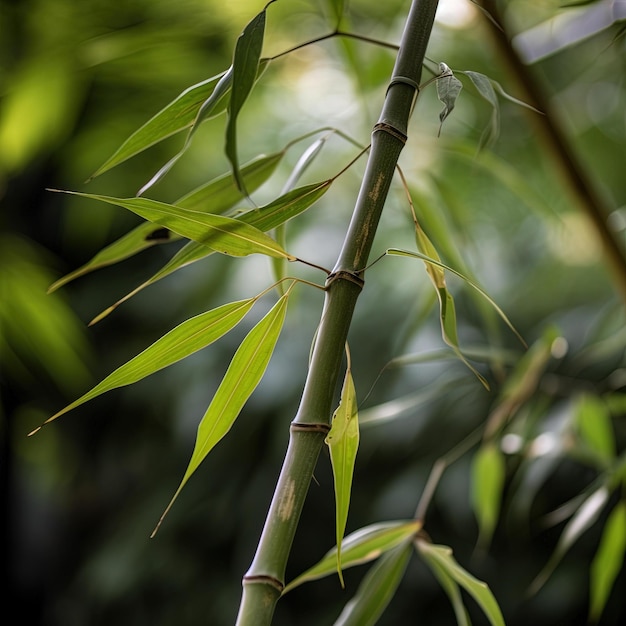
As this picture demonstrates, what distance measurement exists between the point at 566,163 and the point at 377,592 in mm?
256

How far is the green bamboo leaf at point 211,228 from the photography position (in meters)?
0.20

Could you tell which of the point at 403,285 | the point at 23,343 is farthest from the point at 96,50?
the point at 403,285

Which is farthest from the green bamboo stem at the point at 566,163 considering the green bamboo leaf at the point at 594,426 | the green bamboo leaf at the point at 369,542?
the green bamboo leaf at the point at 369,542

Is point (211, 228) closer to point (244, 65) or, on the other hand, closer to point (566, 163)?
point (244, 65)

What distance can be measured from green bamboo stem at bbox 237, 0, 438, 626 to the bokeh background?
494mm

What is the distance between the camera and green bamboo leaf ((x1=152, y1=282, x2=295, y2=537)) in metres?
0.21

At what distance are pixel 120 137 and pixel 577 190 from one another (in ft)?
2.27

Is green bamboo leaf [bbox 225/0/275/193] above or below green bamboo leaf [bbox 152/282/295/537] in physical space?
above

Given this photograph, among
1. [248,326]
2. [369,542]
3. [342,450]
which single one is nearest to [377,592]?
[369,542]

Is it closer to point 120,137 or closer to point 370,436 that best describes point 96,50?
point 120,137

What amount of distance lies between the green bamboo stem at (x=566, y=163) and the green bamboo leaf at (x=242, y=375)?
10.4 inches

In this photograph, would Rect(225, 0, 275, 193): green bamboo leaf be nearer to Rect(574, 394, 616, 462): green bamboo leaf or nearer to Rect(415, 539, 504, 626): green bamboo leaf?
Rect(415, 539, 504, 626): green bamboo leaf

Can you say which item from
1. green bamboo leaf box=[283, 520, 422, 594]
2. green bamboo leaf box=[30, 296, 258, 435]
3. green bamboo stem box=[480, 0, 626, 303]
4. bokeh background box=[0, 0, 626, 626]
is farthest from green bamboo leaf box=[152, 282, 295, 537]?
bokeh background box=[0, 0, 626, 626]

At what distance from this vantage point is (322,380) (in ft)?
0.59
